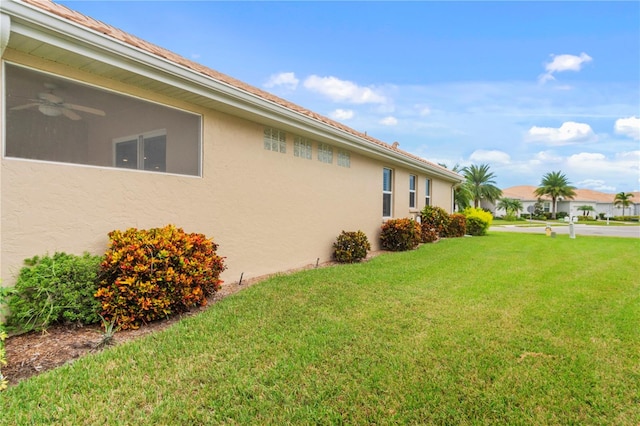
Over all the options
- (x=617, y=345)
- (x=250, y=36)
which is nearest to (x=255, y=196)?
(x=617, y=345)

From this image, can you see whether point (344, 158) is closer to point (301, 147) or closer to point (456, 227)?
point (301, 147)

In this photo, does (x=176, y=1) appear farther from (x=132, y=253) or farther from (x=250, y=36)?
(x=132, y=253)

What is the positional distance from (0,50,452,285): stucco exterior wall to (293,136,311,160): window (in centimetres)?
18

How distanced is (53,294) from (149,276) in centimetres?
98

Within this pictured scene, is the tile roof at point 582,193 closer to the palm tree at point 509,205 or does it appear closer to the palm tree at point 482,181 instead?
the palm tree at point 509,205

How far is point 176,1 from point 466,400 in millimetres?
8606

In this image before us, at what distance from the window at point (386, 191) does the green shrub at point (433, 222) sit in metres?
2.30

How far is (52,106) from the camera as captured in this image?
3914mm

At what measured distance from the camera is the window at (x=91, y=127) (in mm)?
3662

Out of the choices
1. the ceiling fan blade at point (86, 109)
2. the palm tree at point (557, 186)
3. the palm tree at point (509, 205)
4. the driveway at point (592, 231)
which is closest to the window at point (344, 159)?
the ceiling fan blade at point (86, 109)

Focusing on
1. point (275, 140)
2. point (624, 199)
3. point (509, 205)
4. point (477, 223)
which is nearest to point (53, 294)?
point (275, 140)

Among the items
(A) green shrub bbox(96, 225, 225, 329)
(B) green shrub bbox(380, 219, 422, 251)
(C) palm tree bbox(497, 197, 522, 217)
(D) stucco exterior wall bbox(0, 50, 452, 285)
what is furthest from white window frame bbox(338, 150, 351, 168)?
(C) palm tree bbox(497, 197, 522, 217)

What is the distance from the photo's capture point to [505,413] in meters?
2.38

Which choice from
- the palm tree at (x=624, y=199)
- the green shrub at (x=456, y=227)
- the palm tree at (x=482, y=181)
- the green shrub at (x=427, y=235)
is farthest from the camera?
the palm tree at (x=624, y=199)
